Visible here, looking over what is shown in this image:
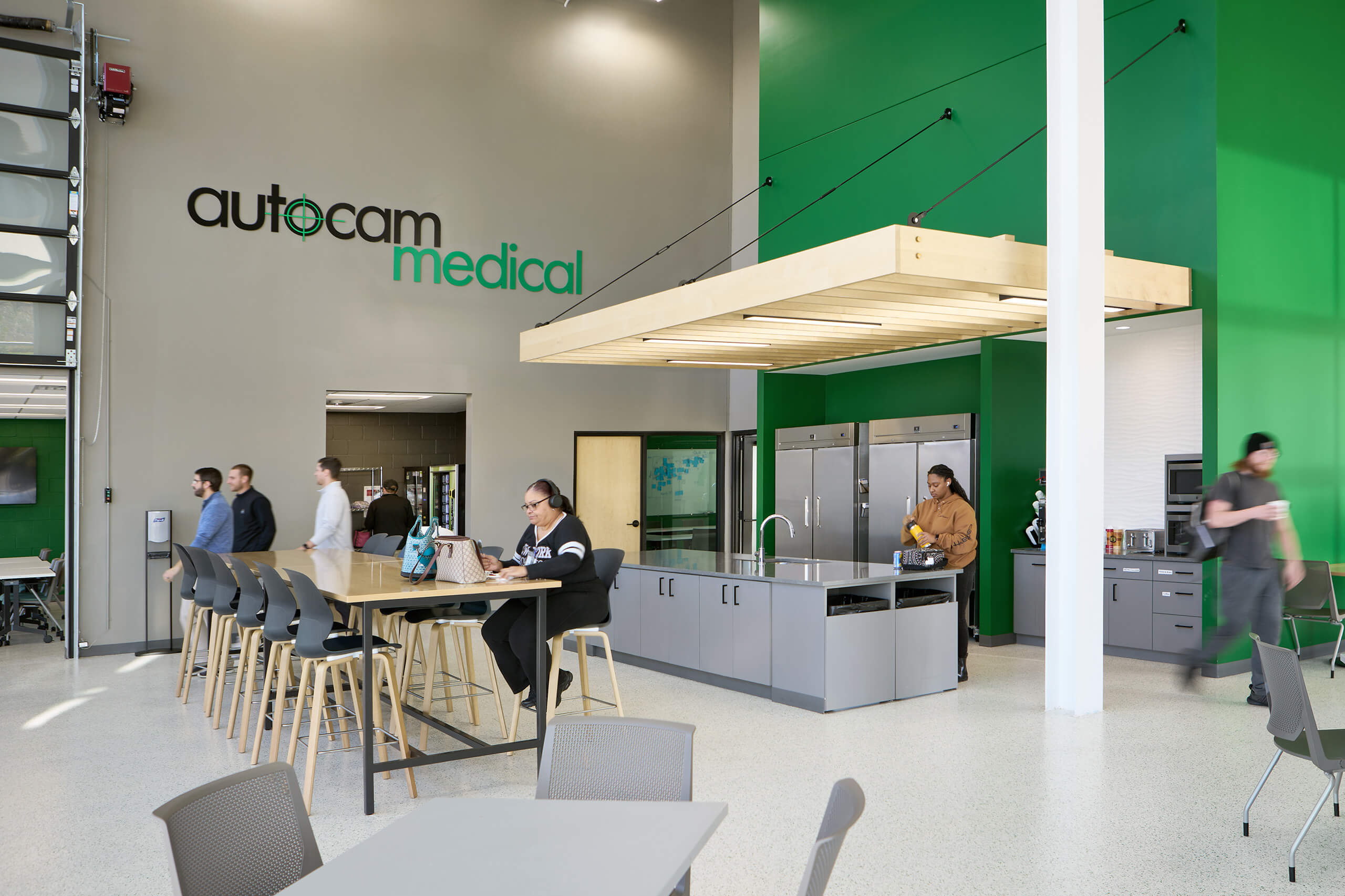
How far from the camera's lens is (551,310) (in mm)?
10562

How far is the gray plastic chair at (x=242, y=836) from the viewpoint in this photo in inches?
71.6

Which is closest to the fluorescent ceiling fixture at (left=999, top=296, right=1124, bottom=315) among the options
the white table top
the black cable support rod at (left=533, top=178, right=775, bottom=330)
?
the black cable support rod at (left=533, top=178, right=775, bottom=330)

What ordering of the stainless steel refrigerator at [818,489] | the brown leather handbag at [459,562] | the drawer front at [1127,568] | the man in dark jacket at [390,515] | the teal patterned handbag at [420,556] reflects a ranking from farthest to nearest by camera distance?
the man in dark jacket at [390,515] < the stainless steel refrigerator at [818,489] < the drawer front at [1127,568] < the teal patterned handbag at [420,556] < the brown leather handbag at [459,562]

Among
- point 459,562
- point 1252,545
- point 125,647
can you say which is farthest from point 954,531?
point 125,647

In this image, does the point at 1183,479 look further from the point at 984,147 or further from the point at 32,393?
the point at 32,393

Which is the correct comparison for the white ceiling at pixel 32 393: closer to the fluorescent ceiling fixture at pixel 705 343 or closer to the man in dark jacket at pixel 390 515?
the man in dark jacket at pixel 390 515

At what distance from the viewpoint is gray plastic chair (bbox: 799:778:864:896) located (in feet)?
5.48

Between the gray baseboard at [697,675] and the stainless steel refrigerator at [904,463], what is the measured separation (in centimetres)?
290

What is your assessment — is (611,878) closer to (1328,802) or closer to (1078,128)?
(1328,802)

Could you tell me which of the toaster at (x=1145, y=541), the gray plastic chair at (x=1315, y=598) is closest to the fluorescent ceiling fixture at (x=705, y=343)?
the toaster at (x=1145, y=541)

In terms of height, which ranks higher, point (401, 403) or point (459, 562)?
point (401, 403)

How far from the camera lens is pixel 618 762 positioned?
7.88ft

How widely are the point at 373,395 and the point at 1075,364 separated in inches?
266

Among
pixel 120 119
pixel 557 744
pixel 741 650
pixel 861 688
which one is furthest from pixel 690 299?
pixel 120 119
